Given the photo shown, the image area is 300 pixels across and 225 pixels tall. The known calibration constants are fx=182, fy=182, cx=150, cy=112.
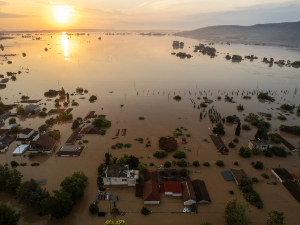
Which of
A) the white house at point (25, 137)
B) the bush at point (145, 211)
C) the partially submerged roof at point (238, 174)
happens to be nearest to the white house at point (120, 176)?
the bush at point (145, 211)


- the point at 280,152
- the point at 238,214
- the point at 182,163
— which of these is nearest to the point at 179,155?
the point at 182,163

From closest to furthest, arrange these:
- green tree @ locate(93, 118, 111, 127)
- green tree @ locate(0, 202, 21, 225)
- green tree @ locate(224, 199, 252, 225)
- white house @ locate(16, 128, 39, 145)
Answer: green tree @ locate(0, 202, 21, 225)
green tree @ locate(224, 199, 252, 225)
white house @ locate(16, 128, 39, 145)
green tree @ locate(93, 118, 111, 127)

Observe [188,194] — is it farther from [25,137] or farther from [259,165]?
[25,137]

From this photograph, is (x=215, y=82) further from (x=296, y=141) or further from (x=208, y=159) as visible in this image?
(x=208, y=159)

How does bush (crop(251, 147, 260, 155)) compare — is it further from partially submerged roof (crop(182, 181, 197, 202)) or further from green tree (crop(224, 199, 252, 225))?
green tree (crop(224, 199, 252, 225))

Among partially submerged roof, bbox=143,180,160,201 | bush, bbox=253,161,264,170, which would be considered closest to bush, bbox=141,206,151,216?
partially submerged roof, bbox=143,180,160,201

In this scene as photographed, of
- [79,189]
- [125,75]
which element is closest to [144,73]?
[125,75]
